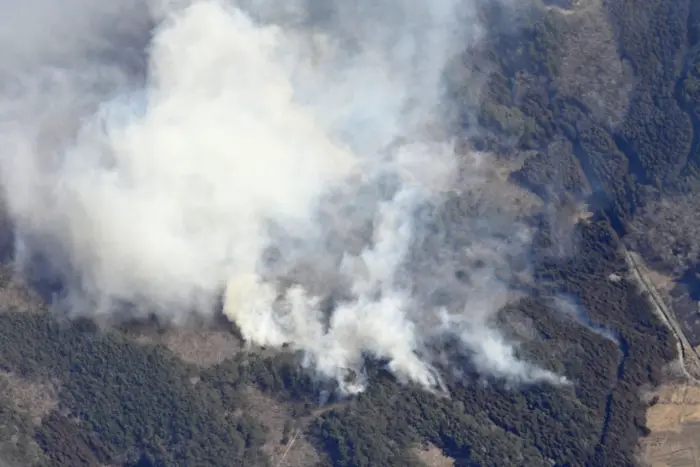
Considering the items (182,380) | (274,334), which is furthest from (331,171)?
(182,380)

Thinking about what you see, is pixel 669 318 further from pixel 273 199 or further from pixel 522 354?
pixel 273 199

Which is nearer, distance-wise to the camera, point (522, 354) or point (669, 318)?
point (522, 354)

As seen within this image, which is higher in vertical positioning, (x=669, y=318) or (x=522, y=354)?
(x=669, y=318)

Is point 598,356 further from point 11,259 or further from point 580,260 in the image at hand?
point 11,259

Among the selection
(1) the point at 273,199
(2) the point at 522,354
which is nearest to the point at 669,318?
(2) the point at 522,354

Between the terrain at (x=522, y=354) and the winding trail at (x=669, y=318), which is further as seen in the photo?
the winding trail at (x=669, y=318)
